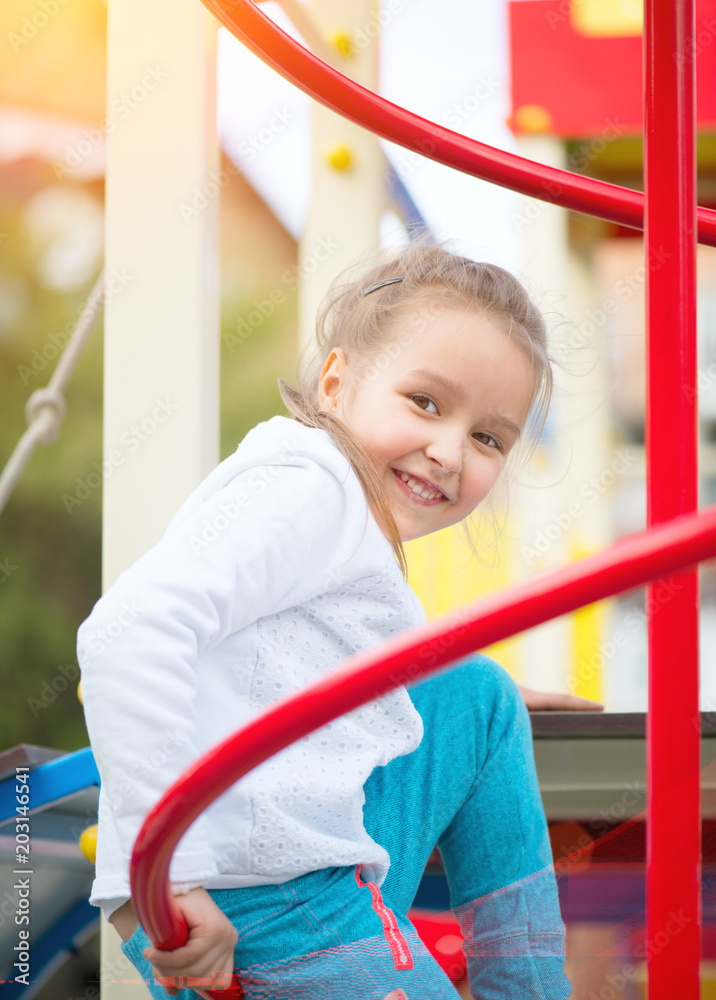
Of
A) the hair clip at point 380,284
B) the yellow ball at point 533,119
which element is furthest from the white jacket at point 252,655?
the yellow ball at point 533,119

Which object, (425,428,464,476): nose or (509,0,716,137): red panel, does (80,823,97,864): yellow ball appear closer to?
(425,428,464,476): nose

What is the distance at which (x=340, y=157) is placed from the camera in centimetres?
154

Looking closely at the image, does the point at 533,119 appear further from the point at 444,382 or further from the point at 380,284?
the point at 444,382

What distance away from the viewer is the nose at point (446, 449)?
0.84 m

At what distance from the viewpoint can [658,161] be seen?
68 centimetres

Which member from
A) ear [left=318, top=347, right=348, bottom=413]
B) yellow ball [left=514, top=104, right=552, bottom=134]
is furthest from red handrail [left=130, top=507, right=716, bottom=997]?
yellow ball [left=514, top=104, right=552, bottom=134]

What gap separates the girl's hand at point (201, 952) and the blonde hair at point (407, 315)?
342 millimetres

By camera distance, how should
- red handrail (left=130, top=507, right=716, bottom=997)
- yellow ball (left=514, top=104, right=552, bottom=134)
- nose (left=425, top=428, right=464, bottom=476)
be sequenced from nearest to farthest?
red handrail (left=130, top=507, right=716, bottom=997)
nose (left=425, top=428, right=464, bottom=476)
yellow ball (left=514, top=104, right=552, bottom=134)

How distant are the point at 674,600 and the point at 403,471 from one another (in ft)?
0.99

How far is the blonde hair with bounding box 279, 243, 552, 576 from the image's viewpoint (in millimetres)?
848

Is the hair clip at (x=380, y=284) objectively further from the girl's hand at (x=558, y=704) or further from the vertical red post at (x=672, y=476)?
the girl's hand at (x=558, y=704)

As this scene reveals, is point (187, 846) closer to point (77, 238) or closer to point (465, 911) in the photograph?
point (465, 911)

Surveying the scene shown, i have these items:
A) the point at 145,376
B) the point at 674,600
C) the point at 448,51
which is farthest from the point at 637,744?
the point at 448,51

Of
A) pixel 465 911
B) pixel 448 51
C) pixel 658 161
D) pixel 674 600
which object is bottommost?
pixel 465 911
